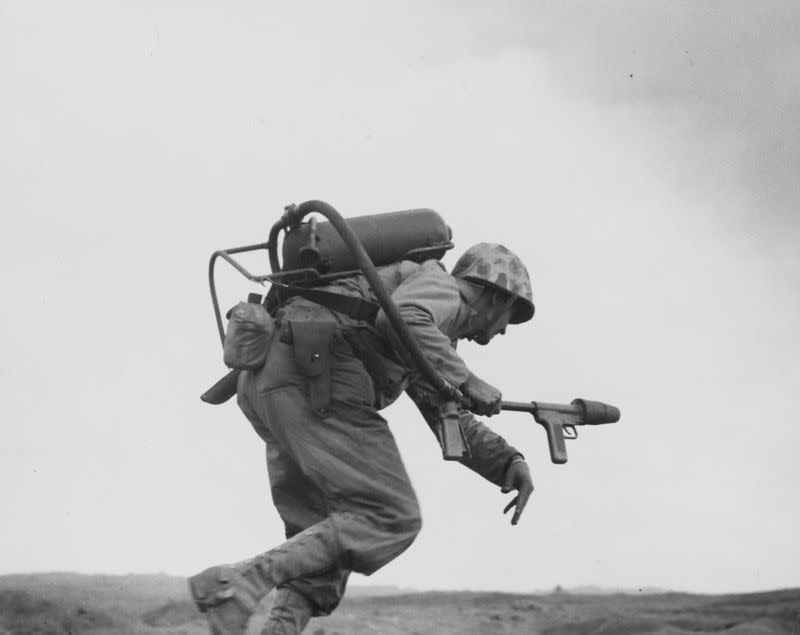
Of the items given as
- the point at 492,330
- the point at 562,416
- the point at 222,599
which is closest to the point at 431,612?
the point at 562,416

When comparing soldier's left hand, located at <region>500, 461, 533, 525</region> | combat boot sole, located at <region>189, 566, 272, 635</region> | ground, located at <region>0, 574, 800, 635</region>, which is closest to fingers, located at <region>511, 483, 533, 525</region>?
soldier's left hand, located at <region>500, 461, 533, 525</region>

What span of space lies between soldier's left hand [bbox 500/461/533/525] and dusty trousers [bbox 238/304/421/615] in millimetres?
753

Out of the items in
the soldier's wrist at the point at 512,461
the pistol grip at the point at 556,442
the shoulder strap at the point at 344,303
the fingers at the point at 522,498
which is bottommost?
the fingers at the point at 522,498

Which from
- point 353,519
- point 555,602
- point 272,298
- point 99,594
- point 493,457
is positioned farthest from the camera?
point 555,602

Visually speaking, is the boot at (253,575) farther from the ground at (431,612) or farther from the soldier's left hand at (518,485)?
the ground at (431,612)

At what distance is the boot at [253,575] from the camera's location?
4.06 metres

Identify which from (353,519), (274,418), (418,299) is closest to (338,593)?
(353,519)

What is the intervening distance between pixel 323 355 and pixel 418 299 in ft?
1.43

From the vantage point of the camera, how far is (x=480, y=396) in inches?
188

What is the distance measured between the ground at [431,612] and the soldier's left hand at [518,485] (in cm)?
225

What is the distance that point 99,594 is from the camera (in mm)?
7039

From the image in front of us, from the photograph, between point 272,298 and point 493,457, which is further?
point 493,457

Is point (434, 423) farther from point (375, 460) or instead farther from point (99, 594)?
point (99, 594)

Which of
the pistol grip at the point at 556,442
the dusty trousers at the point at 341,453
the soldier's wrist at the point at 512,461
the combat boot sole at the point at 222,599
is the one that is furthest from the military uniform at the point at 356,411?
the pistol grip at the point at 556,442
